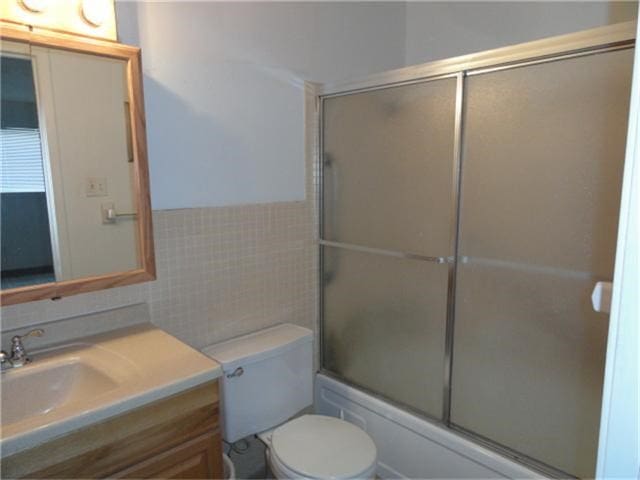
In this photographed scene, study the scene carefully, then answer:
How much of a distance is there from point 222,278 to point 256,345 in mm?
304

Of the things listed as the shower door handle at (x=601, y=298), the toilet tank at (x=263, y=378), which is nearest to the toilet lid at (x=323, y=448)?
the toilet tank at (x=263, y=378)

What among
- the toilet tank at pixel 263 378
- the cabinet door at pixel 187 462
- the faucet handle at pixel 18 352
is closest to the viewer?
the cabinet door at pixel 187 462

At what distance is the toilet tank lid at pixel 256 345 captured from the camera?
158cm

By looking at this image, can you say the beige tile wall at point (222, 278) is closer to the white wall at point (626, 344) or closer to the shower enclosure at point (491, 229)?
the shower enclosure at point (491, 229)

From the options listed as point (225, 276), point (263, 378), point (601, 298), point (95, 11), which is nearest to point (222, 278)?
point (225, 276)

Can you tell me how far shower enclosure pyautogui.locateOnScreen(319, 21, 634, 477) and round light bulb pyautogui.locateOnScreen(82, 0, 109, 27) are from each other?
95 cm

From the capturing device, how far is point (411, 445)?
1772 mm

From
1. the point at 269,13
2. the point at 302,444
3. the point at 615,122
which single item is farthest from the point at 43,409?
the point at 615,122

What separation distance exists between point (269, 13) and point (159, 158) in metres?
0.79

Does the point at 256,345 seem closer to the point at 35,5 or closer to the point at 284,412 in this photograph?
the point at 284,412

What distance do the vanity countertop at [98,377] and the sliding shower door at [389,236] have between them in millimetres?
900

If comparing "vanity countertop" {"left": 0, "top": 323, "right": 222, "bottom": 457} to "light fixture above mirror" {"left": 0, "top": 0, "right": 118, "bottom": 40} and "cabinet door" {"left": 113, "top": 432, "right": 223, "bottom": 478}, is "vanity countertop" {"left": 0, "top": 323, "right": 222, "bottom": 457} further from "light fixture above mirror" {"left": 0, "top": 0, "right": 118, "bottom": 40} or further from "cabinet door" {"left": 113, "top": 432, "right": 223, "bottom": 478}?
"light fixture above mirror" {"left": 0, "top": 0, "right": 118, "bottom": 40}

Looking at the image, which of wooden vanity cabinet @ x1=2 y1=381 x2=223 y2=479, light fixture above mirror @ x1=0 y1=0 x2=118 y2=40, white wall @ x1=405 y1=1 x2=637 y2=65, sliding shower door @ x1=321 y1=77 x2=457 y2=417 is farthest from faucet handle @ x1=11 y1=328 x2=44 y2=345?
white wall @ x1=405 y1=1 x2=637 y2=65

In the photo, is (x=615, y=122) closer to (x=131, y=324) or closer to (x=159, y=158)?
(x=159, y=158)
